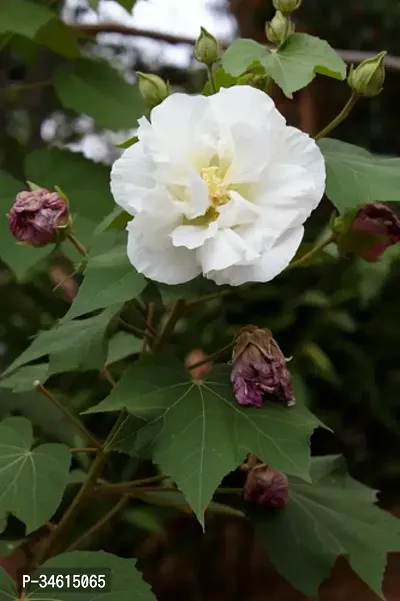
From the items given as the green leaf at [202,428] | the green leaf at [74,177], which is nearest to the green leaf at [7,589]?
the green leaf at [202,428]

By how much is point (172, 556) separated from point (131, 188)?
0.85m

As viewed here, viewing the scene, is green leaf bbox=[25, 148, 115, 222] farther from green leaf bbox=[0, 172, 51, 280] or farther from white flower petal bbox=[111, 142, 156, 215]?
white flower petal bbox=[111, 142, 156, 215]

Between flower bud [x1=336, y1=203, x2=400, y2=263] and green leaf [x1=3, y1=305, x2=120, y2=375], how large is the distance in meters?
0.17

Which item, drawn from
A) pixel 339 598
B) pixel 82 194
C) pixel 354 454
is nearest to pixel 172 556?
pixel 339 598

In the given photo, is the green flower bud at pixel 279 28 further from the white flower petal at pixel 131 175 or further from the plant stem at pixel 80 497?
the plant stem at pixel 80 497

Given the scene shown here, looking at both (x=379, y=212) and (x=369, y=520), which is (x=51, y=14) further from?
(x=369, y=520)

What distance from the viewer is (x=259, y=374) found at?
471 mm

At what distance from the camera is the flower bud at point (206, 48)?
0.51 metres

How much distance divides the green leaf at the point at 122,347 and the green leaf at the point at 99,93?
32 cm

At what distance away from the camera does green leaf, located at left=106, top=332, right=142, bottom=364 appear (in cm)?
68

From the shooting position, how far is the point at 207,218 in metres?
0.46

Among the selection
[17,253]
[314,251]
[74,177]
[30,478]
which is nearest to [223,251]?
[314,251]

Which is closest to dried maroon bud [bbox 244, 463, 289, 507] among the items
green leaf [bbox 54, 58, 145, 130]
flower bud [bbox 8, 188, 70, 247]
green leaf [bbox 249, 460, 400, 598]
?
green leaf [bbox 249, 460, 400, 598]

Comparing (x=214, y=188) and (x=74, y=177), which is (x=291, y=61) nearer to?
(x=214, y=188)
